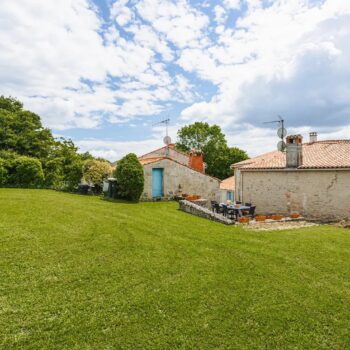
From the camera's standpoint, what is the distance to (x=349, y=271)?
769cm

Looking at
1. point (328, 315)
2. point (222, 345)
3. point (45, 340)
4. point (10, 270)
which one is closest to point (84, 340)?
point (45, 340)

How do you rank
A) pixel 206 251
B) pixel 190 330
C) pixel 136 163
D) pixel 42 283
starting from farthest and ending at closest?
pixel 136 163, pixel 206 251, pixel 42 283, pixel 190 330

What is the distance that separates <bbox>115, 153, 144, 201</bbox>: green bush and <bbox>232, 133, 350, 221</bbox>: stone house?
25.8 ft

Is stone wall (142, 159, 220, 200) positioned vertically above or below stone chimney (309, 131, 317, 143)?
below

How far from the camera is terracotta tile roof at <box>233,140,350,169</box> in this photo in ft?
57.7

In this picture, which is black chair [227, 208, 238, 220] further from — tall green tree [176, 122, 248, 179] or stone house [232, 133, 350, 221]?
tall green tree [176, 122, 248, 179]

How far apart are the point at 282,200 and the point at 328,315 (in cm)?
1444

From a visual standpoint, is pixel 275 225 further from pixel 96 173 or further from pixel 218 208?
pixel 96 173

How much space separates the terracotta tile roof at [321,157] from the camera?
17.6 meters

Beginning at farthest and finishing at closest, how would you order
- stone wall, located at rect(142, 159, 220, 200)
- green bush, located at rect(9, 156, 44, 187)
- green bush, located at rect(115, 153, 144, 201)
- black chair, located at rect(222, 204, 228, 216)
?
green bush, located at rect(9, 156, 44, 187)
stone wall, located at rect(142, 159, 220, 200)
green bush, located at rect(115, 153, 144, 201)
black chair, located at rect(222, 204, 228, 216)

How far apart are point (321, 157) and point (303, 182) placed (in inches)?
101

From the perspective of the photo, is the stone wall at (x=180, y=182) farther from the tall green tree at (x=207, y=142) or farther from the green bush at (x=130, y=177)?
the tall green tree at (x=207, y=142)

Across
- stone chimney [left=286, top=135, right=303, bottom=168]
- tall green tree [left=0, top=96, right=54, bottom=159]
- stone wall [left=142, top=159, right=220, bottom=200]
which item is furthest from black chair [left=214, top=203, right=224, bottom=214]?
tall green tree [left=0, top=96, right=54, bottom=159]

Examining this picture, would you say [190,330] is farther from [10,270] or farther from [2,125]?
[2,125]
